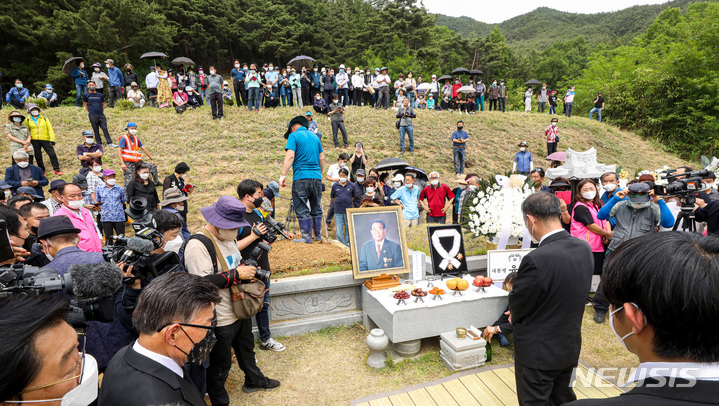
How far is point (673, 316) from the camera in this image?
1.03 metres

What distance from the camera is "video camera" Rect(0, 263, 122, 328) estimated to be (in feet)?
5.92

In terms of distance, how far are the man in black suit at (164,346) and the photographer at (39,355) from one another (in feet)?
0.60

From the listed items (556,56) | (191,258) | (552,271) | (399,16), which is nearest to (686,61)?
(399,16)

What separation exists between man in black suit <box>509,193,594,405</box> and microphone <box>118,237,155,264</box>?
9.36 ft

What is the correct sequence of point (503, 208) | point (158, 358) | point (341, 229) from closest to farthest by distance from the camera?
point (158, 358) → point (503, 208) → point (341, 229)

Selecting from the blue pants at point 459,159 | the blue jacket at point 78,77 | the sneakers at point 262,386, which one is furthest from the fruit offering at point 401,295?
the blue jacket at point 78,77

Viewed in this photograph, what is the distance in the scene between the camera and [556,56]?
2181 inches

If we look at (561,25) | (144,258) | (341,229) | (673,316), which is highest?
(561,25)

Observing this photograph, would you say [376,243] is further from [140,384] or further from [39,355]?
[39,355]

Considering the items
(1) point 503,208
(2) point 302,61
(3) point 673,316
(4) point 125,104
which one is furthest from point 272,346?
(4) point 125,104

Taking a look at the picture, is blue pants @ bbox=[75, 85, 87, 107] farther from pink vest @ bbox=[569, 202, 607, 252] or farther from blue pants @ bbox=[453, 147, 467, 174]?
pink vest @ bbox=[569, 202, 607, 252]

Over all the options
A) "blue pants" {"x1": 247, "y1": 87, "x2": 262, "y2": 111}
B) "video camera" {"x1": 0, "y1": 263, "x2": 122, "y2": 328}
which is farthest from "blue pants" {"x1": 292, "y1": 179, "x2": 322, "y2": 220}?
"blue pants" {"x1": 247, "y1": 87, "x2": 262, "y2": 111}

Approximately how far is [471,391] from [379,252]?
1.98 meters

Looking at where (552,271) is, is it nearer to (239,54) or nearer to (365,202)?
(365,202)
